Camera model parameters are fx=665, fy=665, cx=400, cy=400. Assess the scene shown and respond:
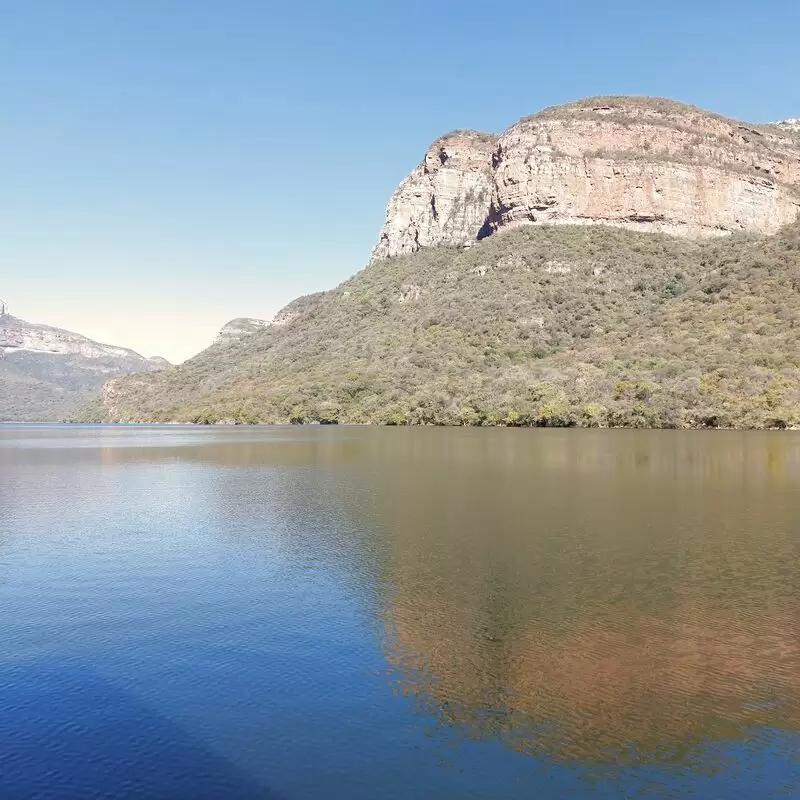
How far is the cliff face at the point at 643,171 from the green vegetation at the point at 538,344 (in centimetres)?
873

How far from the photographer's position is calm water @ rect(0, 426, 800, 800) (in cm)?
828

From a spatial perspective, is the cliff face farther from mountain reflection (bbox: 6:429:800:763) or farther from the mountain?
mountain reflection (bbox: 6:429:800:763)

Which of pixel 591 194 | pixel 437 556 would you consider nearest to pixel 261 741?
pixel 437 556

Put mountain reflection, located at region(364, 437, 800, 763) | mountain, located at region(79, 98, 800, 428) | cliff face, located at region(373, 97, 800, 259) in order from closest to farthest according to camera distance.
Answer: mountain reflection, located at region(364, 437, 800, 763)
mountain, located at region(79, 98, 800, 428)
cliff face, located at region(373, 97, 800, 259)

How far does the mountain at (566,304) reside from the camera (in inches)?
3649

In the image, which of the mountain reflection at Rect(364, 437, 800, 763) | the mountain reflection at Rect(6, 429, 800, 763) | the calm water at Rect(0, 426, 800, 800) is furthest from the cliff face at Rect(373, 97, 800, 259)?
the calm water at Rect(0, 426, 800, 800)

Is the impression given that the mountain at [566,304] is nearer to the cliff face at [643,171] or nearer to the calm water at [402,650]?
the cliff face at [643,171]

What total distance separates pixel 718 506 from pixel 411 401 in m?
82.6

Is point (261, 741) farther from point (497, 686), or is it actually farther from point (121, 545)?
point (121, 545)

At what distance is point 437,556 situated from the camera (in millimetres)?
19125

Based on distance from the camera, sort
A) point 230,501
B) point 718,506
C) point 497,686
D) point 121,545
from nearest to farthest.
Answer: point 497,686, point 121,545, point 718,506, point 230,501

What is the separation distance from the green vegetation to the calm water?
65063 millimetres

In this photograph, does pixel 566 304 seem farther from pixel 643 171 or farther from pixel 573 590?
pixel 573 590

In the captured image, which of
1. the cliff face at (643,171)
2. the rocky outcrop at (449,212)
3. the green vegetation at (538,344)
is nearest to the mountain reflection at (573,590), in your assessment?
the green vegetation at (538,344)
